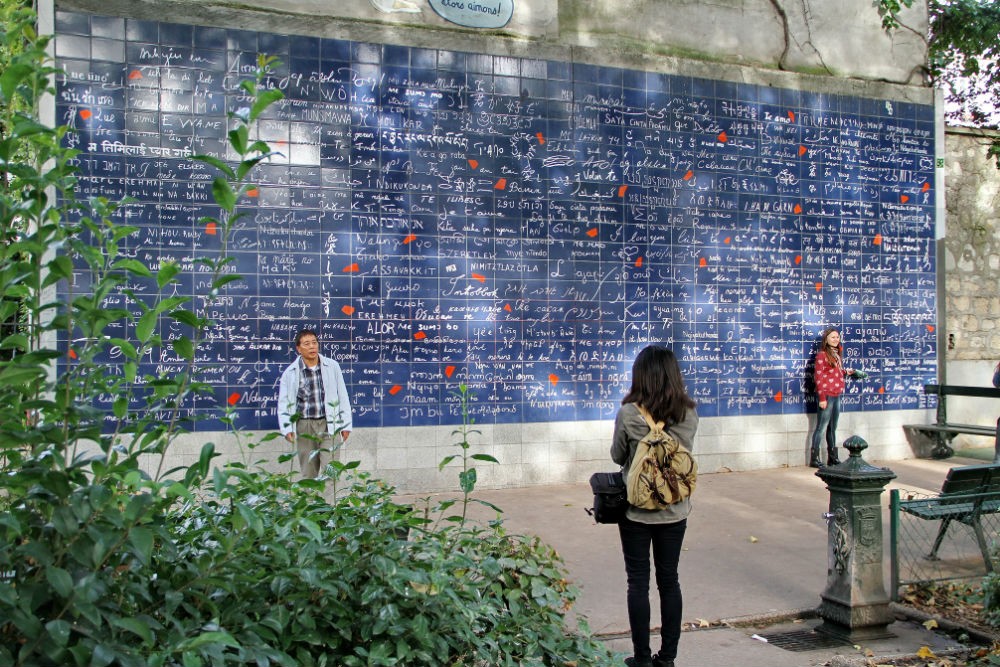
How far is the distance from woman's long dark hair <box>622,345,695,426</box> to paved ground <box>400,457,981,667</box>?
1052 millimetres

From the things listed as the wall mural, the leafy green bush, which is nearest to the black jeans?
the leafy green bush

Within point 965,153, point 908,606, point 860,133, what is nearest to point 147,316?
point 908,606

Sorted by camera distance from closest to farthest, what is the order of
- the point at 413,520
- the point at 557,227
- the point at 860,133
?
1. the point at 413,520
2. the point at 557,227
3. the point at 860,133

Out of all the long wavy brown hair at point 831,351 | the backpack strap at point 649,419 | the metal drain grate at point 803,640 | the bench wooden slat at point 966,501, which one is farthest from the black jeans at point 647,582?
the long wavy brown hair at point 831,351


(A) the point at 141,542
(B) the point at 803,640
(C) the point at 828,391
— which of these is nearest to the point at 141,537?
(A) the point at 141,542

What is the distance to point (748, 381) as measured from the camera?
1049 cm

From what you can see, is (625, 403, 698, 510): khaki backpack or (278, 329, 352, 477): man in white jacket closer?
(625, 403, 698, 510): khaki backpack

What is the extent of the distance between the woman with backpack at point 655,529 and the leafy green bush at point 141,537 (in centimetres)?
126

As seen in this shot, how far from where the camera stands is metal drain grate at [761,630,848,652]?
5.01 metres

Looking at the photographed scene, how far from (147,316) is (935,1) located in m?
13.4

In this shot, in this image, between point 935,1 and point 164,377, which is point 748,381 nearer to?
point 935,1

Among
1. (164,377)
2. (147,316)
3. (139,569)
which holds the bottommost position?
(139,569)

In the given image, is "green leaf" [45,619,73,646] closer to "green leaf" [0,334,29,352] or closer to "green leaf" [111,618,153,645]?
"green leaf" [111,618,153,645]

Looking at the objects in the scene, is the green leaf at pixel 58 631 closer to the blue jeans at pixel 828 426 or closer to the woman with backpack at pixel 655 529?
the woman with backpack at pixel 655 529
